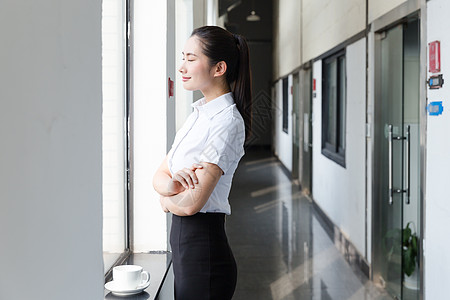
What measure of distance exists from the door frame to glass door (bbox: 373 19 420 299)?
0.12ft

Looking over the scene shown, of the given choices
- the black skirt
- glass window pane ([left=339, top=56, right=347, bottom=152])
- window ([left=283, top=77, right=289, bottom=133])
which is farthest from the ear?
window ([left=283, top=77, right=289, bottom=133])

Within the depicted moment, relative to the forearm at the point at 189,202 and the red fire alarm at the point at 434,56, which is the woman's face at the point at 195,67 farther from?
the red fire alarm at the point at 434,56

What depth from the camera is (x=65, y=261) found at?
946mm

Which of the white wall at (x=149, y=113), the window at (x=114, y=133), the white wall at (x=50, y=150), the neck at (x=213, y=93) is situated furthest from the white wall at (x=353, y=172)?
the white wall at (x=50, y=150)

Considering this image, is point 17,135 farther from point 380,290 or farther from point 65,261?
point 380,290

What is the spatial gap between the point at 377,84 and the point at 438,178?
1679 mm

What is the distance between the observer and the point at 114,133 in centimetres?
261

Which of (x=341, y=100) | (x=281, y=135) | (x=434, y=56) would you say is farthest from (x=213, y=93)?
(x=281, y=135)

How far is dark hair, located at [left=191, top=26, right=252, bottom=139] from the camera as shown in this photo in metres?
1.75

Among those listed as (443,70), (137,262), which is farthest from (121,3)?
(443,70)

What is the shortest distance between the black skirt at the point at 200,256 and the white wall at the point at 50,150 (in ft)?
1.84

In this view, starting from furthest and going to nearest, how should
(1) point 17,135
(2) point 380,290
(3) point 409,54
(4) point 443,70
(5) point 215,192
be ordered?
1. (3) point 409,54
2. (2) point 380,290
3. (4) point 443,70
4. (5) point 215,192
5. (1) point 17,135

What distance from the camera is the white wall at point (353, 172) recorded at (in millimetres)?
4988

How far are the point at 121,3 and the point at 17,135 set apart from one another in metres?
1.99
